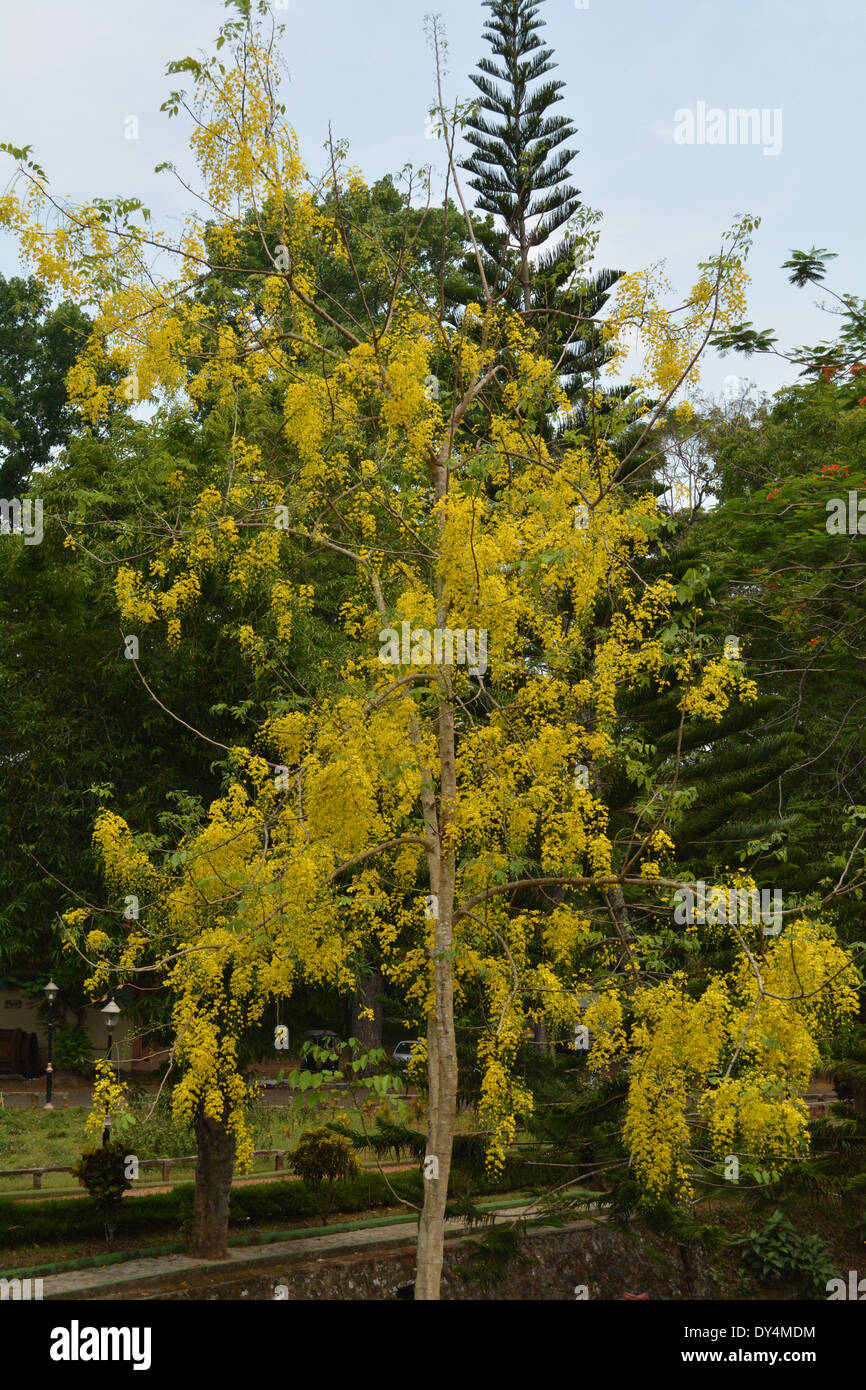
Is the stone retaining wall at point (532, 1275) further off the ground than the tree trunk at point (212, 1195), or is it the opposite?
the tree trunk at point (212, 1195)

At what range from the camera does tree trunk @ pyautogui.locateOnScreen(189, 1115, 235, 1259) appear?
1039 centimetres

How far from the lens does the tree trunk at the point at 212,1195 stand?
10.4 metres

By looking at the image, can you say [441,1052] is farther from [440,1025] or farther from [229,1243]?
[229,1243]

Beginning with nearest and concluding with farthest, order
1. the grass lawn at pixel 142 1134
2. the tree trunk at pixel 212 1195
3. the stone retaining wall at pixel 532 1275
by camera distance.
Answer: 1. the stone retaining wall at pixel 532 1275
2. the tree trunk at pixel 212 1195
3. the grass lawn at pixel 142 1134

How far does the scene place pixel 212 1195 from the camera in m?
10.6

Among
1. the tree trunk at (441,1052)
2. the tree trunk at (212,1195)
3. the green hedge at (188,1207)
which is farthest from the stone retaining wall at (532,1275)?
the tree trunk at (441,1052)

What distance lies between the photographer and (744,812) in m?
12.4

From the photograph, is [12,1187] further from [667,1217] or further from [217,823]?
[217,823]

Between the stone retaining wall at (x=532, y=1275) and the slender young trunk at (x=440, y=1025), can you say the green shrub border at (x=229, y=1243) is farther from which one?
the slender young trunk at (x=440, y=1025)

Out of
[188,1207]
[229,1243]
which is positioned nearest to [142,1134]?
[188,1207]

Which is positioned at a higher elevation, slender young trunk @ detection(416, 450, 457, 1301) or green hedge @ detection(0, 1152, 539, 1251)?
slender young trunk @ detection(416, 450, 457, 1301)

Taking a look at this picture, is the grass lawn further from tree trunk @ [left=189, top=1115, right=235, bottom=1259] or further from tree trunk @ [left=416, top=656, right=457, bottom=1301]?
tree trunk @ [left=416, top=656, right=457, bottom=1301]

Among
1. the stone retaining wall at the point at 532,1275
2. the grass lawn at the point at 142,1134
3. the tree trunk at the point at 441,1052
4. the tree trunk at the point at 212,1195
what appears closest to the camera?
the tree trunk at the point at 441,1052

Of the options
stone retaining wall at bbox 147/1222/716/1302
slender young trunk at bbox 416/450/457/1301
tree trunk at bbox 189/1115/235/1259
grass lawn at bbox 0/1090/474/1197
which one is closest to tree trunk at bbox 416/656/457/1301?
slender young trunk at bbox 416/450/457/1301
